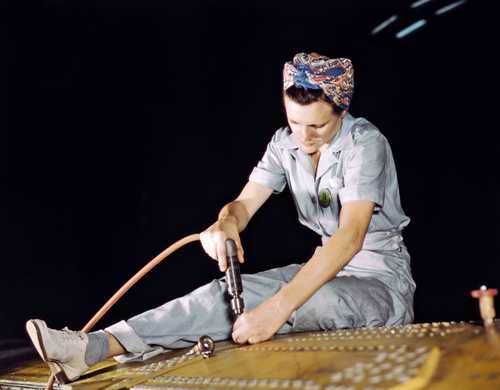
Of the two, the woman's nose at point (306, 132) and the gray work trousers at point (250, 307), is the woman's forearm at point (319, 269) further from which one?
the woman's nose at point (306, 132)

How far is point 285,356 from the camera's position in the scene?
1.94 meters

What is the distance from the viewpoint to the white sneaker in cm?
224

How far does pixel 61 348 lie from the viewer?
7.54 feet

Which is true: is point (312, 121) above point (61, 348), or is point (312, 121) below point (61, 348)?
above

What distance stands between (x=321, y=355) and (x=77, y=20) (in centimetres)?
301

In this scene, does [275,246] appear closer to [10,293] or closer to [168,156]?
[168,156]

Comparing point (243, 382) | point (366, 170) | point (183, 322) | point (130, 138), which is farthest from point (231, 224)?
point (130, 138)

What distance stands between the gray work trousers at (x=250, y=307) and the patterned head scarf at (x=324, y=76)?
73cm

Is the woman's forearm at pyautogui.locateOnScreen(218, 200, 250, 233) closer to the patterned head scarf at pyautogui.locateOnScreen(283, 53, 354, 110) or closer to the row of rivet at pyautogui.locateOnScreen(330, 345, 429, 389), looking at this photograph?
the patterned head scarf at pyautogui.locateOnScreen(283, 53, 354, 110)

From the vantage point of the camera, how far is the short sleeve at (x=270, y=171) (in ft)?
9.57

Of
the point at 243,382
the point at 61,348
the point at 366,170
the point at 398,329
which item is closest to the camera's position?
the point at 243,382

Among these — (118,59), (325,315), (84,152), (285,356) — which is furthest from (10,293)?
(285,356)

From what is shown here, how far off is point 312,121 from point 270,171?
1.77ft

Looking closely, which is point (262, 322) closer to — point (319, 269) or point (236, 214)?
Result: point (319, 269)
